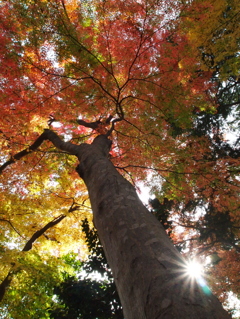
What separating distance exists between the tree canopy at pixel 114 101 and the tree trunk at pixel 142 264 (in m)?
2.03

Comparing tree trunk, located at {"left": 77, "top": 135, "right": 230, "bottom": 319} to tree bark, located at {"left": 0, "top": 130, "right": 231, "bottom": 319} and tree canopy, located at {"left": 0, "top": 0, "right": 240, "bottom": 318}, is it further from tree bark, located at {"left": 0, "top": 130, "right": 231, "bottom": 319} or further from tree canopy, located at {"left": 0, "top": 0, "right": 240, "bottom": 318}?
tree canopy, located at {"left": 0, "top": 0, "right": 240, "bottom": 318}

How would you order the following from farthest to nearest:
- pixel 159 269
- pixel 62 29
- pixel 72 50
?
1. pixel 72 50
2. pixel 62 29
3. pixel 159 269

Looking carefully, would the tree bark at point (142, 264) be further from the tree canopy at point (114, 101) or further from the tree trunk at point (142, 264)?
the tree canopy at point (114, 101)

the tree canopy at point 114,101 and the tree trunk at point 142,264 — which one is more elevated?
the tree canopy at point 114,101

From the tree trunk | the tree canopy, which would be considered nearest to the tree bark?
the tree trunk

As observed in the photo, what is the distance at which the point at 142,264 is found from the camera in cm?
111

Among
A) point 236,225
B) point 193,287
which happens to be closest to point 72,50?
point 193,287

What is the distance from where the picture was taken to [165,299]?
0.89 m

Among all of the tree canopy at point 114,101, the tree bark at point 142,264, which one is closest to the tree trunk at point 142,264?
the tree bark at point 142,264

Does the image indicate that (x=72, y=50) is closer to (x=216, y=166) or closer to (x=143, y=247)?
(x=143, y=247)

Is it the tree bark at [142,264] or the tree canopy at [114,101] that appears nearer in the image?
the tree bark at [142,264]

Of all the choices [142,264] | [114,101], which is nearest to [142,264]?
[142,264]

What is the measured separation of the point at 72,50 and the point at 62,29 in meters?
0.40

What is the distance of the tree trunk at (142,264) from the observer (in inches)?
33.7
